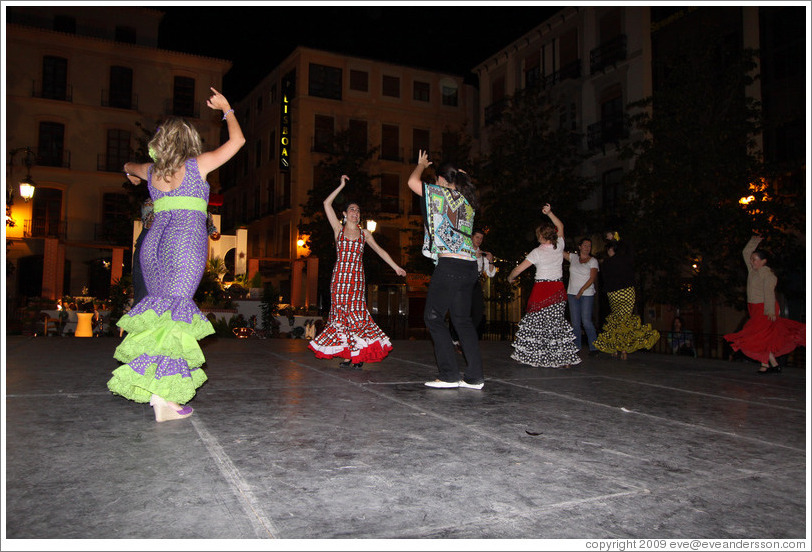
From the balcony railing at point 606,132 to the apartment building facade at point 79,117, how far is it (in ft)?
73.4

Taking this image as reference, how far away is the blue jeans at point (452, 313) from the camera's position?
5102mm

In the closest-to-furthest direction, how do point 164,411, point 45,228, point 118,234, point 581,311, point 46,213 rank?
point 164,411, point 581,311, point 118,234, point 45,228, point 46,213

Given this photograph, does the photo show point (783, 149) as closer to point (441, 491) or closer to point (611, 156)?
point (611, 156)

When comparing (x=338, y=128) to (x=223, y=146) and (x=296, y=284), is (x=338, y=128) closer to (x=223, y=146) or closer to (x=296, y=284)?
(x=296, y=284)

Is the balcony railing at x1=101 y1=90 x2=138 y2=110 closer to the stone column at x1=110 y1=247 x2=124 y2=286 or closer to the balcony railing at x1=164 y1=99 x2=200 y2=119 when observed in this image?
the balcony railing at x1=164 y1=99 x2=200 y2=119

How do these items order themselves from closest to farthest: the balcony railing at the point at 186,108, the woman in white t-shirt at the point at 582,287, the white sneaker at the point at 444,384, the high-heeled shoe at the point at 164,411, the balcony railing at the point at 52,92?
the high-heeled shoe at the point at 164,411, the white sneaker at the point at 444,384, the woman in white t-shirt at the point at 582,287, the balcony railing at the point at 52,92, the balcony railing at the point at 186,108

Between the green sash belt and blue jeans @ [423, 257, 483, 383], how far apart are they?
2203 mm

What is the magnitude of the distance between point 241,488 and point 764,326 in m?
8.12

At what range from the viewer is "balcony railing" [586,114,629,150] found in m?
22.5

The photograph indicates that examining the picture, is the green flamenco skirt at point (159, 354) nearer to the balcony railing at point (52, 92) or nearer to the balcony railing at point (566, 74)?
the balcony railing at point (566, 74)

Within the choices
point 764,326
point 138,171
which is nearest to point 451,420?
point 138,171

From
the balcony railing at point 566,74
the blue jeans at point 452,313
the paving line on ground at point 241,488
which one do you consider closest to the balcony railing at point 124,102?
the balcony railing at point 566,74

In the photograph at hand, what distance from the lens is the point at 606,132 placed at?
23250 millimetres

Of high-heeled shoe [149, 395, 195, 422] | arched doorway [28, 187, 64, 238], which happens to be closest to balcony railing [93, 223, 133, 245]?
arched doorway [28, 187, 64, 238]
